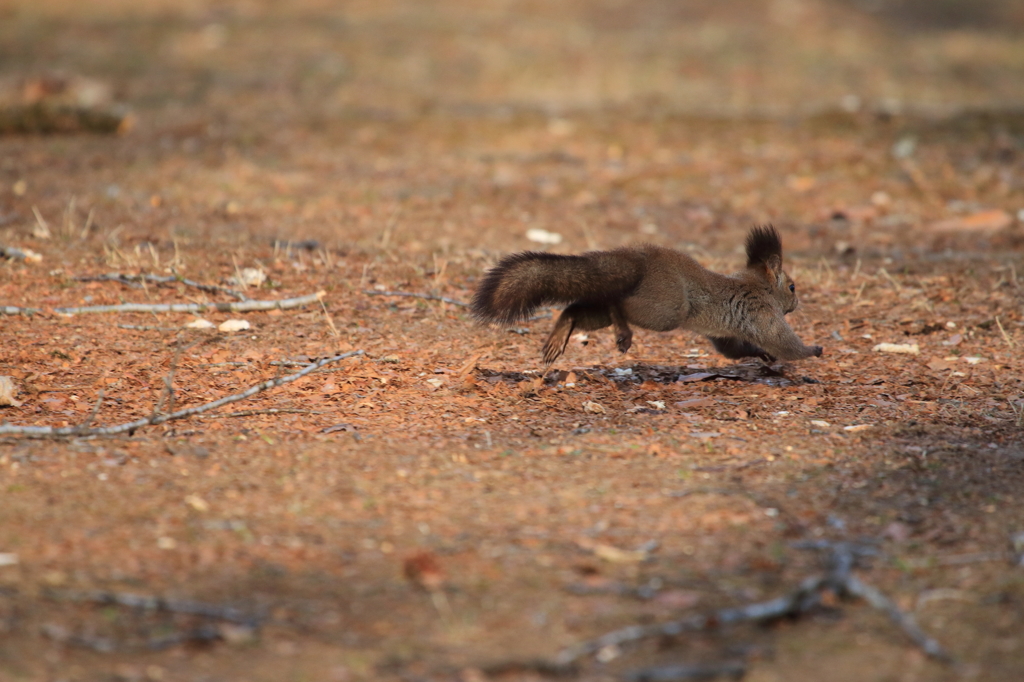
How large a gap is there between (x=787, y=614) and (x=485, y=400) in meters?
2.35

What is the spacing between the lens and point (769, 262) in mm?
6293

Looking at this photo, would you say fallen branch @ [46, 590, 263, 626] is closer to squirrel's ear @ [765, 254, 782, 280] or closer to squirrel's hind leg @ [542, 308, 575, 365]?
squirrel's hind leg @ [542, 308, 575, 365]

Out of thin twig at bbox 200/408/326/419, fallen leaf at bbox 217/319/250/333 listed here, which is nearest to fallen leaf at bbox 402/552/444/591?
thin twig at bbox 200/408/326/419

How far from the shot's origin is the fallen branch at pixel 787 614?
317 cm

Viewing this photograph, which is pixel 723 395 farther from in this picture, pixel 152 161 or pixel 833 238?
pixel 152 161

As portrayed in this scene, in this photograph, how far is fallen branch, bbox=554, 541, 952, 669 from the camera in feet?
10.4

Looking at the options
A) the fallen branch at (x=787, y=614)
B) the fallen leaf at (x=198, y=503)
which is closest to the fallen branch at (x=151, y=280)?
the fallen leaf at (x=198, y=503)

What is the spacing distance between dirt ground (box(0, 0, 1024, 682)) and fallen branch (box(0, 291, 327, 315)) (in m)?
0.06

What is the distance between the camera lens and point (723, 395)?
18.5ft

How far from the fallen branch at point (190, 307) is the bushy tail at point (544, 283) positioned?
5.82ft

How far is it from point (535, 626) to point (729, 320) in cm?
310

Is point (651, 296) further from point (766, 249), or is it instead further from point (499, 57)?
point (499, 57)

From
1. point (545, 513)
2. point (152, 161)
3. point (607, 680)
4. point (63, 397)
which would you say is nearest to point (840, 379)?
point (545, 513)

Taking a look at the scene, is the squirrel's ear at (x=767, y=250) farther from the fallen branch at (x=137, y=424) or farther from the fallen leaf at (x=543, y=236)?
the fallen branch at (x=137, y=424)
